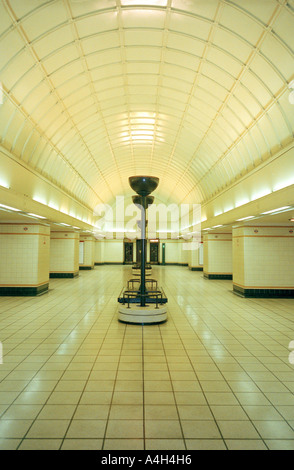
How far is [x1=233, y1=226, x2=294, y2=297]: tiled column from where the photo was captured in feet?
37.5

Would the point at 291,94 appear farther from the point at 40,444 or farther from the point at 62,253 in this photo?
the point at 62,253

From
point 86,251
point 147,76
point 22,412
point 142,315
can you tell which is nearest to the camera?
point 22,412

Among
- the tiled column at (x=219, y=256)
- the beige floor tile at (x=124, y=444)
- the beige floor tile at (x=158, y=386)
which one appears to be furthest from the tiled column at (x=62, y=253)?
the beige floor tile at (x=124, y=444)

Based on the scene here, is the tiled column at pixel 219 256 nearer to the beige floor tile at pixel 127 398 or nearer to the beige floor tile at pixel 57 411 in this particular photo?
the beige floor tile at pixel 127 398

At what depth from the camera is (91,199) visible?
22.2 metres

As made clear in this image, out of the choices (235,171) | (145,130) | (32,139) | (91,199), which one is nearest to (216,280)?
(235,171)

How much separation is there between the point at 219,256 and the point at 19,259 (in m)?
11.7

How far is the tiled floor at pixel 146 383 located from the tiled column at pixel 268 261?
3.35m

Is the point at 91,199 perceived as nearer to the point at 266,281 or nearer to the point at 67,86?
the point at 67,86

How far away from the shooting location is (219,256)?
1762 cm

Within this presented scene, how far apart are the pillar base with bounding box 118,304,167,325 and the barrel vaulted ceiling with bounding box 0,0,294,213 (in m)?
5.75

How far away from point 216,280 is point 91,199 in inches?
455

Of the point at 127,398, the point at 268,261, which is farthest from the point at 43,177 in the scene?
the point at 268,261

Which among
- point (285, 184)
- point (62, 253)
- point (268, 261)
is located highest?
point (285, 184)
